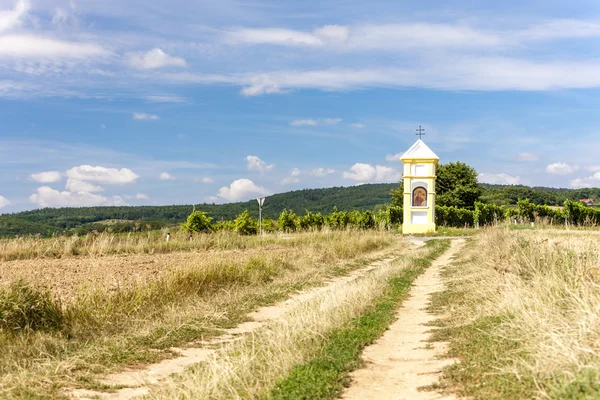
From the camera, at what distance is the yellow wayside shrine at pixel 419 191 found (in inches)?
1556

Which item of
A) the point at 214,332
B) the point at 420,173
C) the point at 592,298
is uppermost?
the point at 420,173

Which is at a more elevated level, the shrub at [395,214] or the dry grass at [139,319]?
the shrub at [395,214]

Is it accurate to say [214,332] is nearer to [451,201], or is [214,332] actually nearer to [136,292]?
[136,292]

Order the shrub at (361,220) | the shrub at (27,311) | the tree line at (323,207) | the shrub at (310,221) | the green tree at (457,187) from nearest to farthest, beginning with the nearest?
the shrub at (27,311)
the tree line at (323,207)
the shrub at (310,221)
the shrub at (361,220)
the green tree at (457,187)

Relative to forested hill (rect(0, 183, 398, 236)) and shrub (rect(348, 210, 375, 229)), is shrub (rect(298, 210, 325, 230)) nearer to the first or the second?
shrub (rect(348, 210, 375, 229))

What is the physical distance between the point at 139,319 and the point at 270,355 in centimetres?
357

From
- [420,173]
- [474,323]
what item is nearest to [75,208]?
[420,173]

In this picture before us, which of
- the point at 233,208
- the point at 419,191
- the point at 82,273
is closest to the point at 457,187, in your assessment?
the point at 419,191

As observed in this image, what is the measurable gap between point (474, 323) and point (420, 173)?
32.2 meters

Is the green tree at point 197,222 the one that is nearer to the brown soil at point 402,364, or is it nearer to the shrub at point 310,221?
the shrub at point 310,221

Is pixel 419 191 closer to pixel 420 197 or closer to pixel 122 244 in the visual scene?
pixel 420 197

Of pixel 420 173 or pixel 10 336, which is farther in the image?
pixel 420 173

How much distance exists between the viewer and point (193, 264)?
1294 cm

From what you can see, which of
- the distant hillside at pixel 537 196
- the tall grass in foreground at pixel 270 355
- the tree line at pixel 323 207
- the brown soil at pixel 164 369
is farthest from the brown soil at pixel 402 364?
the distant hillside at pixel 537 196
